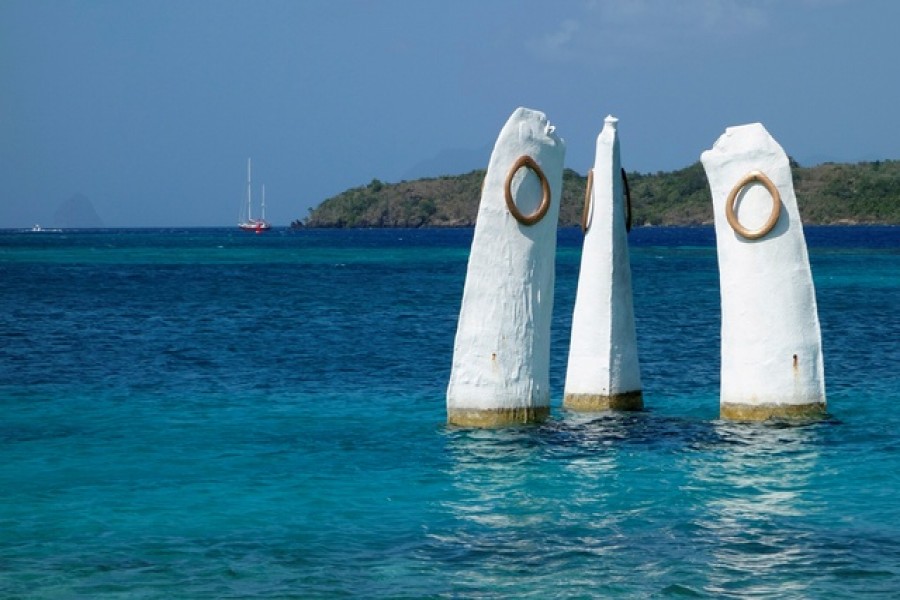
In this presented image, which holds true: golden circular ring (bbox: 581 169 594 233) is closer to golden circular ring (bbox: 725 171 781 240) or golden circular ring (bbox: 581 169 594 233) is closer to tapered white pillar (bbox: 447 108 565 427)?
tapered white pillar (bbox: 447 108 565 427)

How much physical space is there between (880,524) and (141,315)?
38.1m

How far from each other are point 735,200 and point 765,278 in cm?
125

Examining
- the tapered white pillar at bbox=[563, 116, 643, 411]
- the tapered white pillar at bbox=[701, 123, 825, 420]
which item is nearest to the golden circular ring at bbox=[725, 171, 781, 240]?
the tapered white pillar at bbox=[701, 123, 825, 420]

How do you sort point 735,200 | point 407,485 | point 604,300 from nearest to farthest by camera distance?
1. point 407,485
2. point 735,200
3. point 604,300

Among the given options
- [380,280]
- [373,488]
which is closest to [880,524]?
[373,488]

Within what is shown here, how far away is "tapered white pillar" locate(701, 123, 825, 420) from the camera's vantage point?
21000 mm

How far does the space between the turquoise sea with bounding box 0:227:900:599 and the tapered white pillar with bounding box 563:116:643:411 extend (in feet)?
1.86

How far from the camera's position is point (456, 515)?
16938 mm

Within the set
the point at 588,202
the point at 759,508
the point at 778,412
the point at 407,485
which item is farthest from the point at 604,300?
the point at 759,508

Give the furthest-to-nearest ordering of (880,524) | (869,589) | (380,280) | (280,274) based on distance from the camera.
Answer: (280,274)
(380,280)
(880,524)
(869,589)

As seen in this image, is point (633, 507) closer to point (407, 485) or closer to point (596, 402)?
point (407, 485)

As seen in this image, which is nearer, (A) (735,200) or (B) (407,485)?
(B) (407,485)

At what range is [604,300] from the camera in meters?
22.2

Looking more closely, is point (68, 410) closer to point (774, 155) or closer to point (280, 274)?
point (774, 155)
